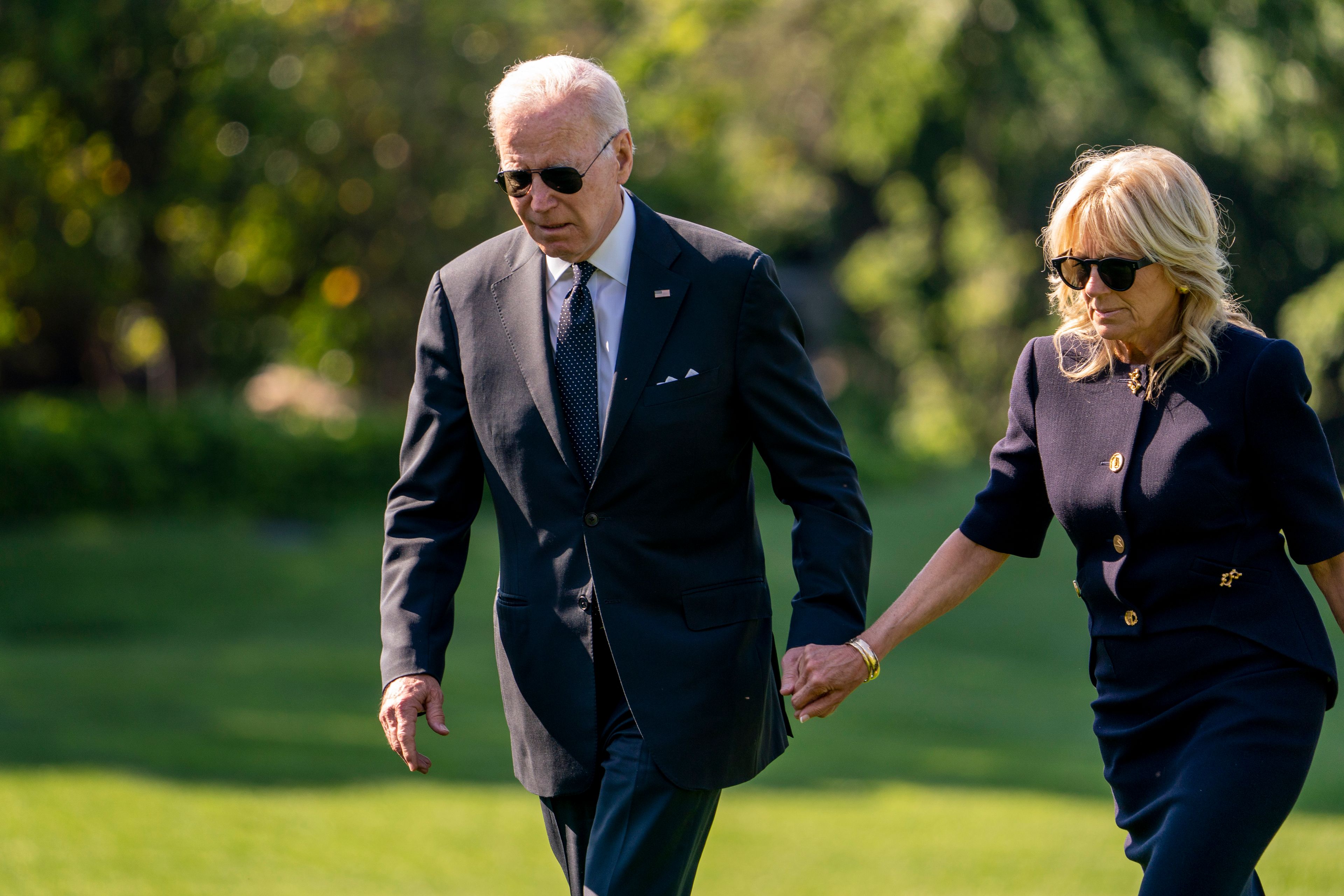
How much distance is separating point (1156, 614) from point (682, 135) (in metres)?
20.5

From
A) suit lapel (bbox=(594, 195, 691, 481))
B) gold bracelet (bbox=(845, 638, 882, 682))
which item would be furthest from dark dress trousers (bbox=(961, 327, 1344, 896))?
suit lapel (bbox=(594, 195, 691, 481))

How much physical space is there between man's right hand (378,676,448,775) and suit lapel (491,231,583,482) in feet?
1.95

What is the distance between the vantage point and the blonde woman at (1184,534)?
3.28m

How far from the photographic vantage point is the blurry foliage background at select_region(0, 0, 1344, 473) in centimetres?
1844

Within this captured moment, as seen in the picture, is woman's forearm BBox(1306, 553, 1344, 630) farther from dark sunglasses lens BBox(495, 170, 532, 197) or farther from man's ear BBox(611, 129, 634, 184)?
dark sunglasses lens BBox(495, 170, 532, 197)

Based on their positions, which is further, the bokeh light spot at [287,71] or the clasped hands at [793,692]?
the bokeh light spot at [287,71]

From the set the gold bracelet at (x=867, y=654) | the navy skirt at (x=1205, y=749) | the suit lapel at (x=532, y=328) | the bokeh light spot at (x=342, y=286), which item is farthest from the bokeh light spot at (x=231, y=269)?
the navy skirt at (x=1205, y=749)

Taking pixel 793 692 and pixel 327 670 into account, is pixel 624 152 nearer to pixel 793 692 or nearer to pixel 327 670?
pixel 793 692

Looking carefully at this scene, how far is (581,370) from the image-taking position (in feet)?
11.7

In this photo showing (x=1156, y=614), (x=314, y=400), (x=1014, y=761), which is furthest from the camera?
(x=314, y=400)

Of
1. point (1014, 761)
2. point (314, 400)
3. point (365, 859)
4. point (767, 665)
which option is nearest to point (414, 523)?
point (767, 665)

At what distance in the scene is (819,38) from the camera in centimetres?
2700

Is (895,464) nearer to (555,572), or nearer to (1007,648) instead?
(1007,648)

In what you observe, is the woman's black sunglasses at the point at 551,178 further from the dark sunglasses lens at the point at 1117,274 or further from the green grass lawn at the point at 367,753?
the green grass lawn at the point at 367,753
